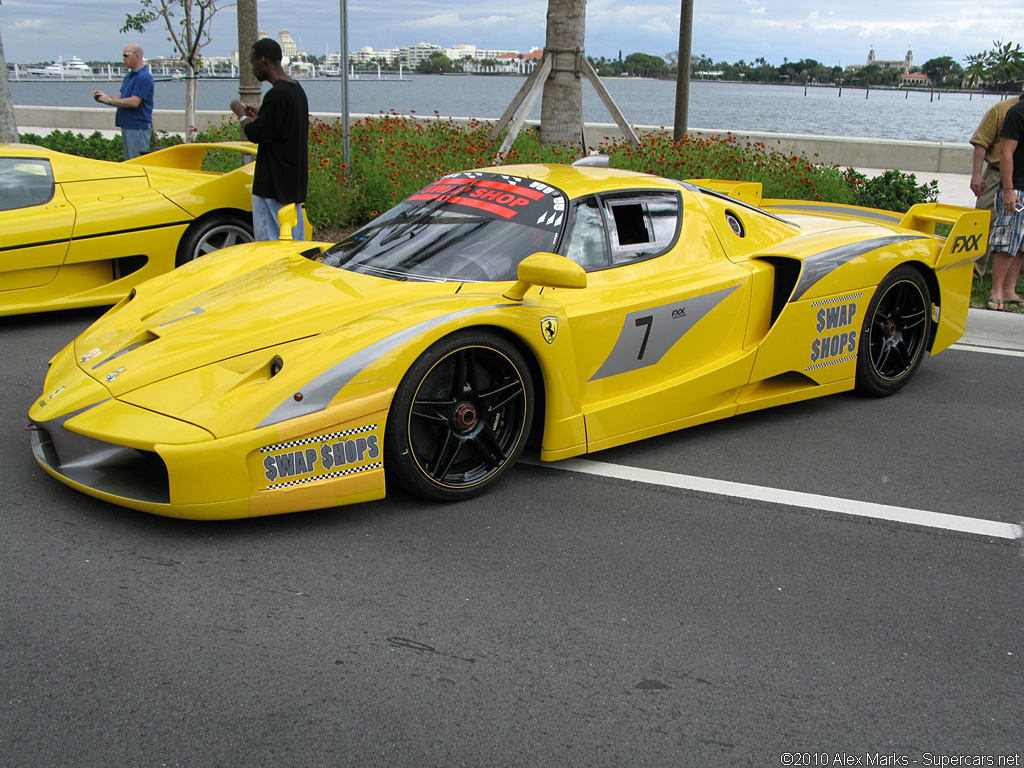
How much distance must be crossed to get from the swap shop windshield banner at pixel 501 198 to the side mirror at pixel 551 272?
64cm

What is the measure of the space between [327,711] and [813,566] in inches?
73.3

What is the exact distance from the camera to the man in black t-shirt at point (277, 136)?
656 cm

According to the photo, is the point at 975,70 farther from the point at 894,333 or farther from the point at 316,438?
the point at 316,438

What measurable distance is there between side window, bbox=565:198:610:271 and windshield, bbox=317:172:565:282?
0.27 feet

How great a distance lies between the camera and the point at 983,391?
562cm

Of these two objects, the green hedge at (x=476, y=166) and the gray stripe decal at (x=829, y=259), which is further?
the green hedge at (x=476, y=166)

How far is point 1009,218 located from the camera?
23.7 feet

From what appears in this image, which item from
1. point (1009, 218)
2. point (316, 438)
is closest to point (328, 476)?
point (316, 438)

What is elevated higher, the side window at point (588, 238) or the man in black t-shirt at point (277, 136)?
the man in black t-shirt at point (277, 136)

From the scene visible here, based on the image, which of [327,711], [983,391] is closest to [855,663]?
[327,711]

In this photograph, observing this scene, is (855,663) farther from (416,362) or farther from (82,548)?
(82,548)

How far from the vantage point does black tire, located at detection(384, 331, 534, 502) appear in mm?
3570

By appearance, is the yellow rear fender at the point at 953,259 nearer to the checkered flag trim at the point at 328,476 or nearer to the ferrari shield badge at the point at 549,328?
the ferrari shield badge at the point at 549,328

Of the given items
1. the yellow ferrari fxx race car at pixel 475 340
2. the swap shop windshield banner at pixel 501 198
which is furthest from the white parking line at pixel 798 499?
the swap shop windshield banner at pixel 501 198
